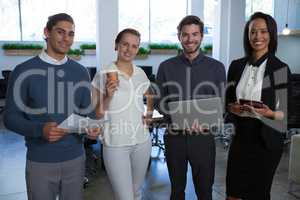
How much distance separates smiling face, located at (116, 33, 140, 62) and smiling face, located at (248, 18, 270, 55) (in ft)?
2.42

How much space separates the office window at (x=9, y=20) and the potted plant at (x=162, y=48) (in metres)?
3.58

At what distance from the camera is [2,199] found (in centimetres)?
332

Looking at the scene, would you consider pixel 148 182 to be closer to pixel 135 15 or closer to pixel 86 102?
pixel 86 102

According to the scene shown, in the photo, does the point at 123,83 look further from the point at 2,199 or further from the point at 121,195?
the point at 2,199

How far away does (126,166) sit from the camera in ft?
6.64

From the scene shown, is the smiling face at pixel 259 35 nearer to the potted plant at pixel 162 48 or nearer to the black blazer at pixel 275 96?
the black blazer at pixel 275 96

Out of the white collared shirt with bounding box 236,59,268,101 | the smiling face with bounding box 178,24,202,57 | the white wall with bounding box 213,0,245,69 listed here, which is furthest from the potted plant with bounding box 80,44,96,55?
the white collared shirt with bounding box 236,59,268,101

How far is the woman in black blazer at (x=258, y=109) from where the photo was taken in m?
1.94

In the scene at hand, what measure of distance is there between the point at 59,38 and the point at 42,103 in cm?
37

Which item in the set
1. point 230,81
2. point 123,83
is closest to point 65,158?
point 123,83

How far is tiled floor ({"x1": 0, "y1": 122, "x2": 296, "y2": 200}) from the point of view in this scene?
11.1ft

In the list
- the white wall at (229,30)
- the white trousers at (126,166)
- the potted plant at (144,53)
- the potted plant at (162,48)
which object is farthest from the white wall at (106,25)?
the white trousers at (126,166)

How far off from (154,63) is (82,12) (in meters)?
2.44

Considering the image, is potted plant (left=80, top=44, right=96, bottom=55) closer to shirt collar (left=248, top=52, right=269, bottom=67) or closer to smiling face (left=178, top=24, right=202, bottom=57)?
A: smiling face (left=178, top=24, right=202, bottom=57)
